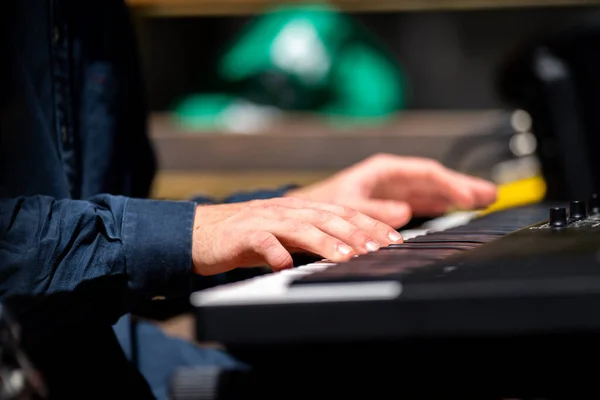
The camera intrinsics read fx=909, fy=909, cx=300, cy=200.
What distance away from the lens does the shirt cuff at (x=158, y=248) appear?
2.52 ft

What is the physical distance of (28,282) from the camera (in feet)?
2.43

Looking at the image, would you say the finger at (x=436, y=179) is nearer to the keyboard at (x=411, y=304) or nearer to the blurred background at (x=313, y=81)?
the keyboard at (x=411, y=304)

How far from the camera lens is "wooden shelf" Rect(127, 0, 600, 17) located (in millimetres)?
2762

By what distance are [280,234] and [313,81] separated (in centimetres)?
218

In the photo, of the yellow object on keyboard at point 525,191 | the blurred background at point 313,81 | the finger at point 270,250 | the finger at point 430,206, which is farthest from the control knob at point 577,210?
the blurred background at point 313,81

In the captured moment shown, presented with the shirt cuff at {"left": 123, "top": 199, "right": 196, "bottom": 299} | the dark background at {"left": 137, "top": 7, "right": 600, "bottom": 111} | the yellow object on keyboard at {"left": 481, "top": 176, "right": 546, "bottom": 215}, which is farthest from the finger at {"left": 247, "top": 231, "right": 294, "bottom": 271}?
the dark background at {"left": 137, "top": 7, "right": 600, "bottom": 111}

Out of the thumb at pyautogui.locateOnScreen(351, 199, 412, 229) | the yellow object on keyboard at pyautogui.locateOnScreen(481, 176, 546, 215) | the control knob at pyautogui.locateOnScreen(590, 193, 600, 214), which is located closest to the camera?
the control knob at pyautogui.locateOnScreen(590, 193, 600, 214)

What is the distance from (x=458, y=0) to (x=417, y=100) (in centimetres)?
42

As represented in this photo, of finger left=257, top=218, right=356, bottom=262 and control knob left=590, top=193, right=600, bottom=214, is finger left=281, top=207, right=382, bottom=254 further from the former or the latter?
control knob left=590, top=193, right=600, bottom=214

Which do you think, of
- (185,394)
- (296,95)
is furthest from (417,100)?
(185,394)

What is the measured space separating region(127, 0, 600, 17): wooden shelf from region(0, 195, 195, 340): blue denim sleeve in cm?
209

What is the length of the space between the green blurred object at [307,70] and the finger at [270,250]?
Result: 2105mm

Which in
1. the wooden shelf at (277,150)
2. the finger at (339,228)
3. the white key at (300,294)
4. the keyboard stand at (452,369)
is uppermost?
the wooden shelf at (277,150)

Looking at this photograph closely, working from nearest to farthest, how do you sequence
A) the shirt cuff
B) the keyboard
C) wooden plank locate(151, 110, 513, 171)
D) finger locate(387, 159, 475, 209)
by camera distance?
the keyboard, the shirt cuff, finger locate(387, 159, 475, 209), wooden plank locate(151, 110, 513, 171)
